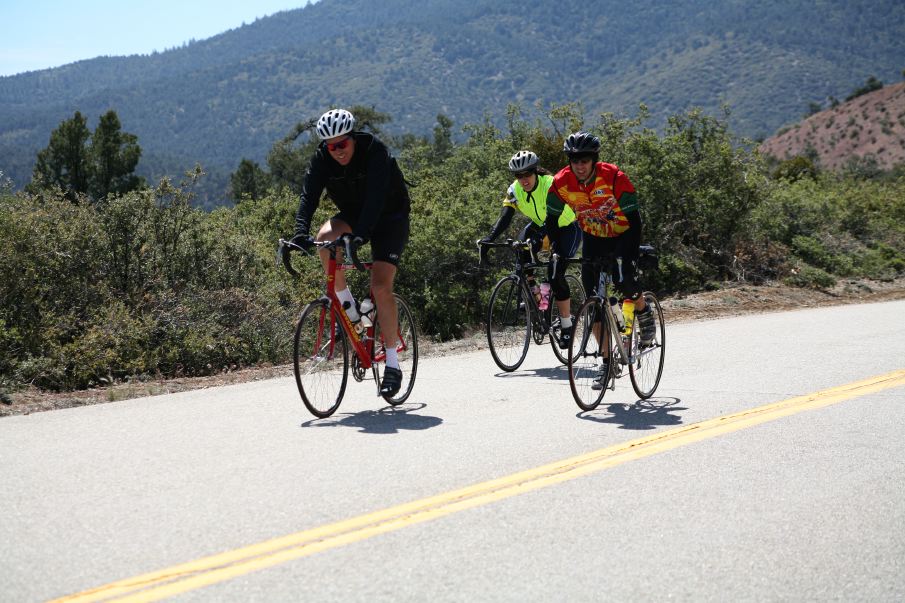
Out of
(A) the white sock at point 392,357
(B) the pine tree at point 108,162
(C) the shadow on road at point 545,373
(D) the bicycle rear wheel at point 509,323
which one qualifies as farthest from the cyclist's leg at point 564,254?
(B) the pine tree at point 108,162

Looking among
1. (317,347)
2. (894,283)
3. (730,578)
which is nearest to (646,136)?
(894,283)

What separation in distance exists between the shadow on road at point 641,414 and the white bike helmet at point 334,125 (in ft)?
8.86

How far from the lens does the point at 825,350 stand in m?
10.6

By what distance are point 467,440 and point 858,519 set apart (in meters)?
2.50

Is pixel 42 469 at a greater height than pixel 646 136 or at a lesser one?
lesser

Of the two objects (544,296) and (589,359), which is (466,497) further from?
(544,296)

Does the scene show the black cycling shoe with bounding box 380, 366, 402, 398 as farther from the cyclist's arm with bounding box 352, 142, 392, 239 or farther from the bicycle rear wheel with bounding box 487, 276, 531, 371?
the bicycle rear wheel with bounding box 487, 276, 531, 371

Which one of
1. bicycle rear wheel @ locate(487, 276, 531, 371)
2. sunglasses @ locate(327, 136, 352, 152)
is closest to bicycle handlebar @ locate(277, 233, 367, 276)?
sunglasses @ locate(327, 136, 352, 152)

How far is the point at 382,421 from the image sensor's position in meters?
7.21

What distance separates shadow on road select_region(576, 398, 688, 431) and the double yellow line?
270 mm

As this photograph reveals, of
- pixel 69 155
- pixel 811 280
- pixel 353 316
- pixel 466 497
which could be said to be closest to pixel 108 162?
pixel 69 155

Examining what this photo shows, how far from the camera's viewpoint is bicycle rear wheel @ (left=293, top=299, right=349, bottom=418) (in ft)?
23.5

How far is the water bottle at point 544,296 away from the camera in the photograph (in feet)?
33.1

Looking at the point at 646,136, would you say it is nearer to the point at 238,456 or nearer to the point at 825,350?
the point at 825,350
